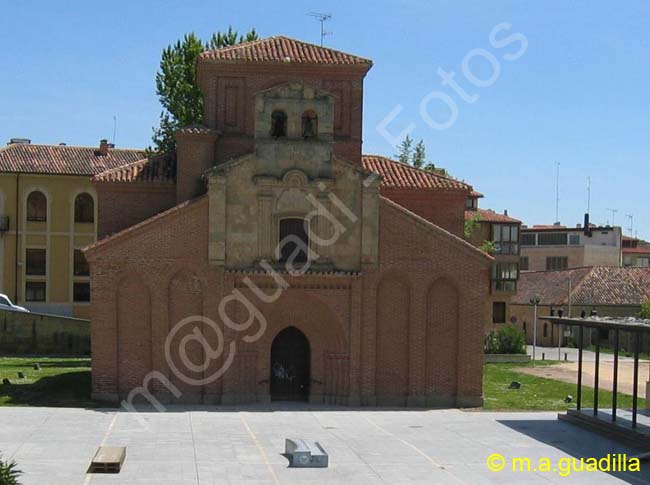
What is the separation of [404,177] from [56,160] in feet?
100

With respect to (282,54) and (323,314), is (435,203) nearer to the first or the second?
(323,314)

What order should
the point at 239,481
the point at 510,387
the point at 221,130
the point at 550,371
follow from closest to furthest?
1. the point at 239,481
2. the point at 221,130
3. the point at 510,387
4. the point at 550,371

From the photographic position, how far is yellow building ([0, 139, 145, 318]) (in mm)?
58781

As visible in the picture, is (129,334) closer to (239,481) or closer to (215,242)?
(215,242)

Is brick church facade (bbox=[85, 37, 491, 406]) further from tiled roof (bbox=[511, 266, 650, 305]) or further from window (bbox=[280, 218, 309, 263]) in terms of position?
tiled roof (bbox=[511, 266, 650, 305])

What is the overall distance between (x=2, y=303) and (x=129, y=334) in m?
25.2

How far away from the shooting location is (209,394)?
33.2 m

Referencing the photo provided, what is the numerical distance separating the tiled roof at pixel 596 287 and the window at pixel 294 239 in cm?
4756

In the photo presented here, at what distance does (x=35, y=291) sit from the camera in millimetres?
59062

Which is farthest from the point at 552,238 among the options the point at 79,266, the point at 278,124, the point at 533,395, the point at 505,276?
the point at 278,124

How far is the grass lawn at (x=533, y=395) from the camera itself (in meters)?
35.2

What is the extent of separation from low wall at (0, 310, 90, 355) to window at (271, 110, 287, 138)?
2143cm

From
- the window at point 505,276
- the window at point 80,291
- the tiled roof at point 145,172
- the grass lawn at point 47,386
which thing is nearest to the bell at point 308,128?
the tiled roof at point 145,172

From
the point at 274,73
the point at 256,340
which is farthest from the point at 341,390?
the point at 274,73
